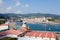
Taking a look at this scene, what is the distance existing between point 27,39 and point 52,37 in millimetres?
1963

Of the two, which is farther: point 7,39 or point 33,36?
point 33,36

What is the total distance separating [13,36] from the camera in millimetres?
13156

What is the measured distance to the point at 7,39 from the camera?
40.3 ft

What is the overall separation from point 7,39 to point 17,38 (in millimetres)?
963

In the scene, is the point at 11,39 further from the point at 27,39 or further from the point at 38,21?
the point at 38,21

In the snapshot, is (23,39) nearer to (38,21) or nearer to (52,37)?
(52,37)

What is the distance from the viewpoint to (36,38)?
12.8 meters

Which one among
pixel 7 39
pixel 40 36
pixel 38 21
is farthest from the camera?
pixel 38 21

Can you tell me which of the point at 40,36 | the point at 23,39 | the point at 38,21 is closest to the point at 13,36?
the point at 23,39

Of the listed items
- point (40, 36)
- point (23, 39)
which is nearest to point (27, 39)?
A: point (23, 39)

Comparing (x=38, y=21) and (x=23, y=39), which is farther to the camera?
(x=38, y=21)

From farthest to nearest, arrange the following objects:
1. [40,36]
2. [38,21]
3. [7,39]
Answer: [38,21], [40,36], [7,39]

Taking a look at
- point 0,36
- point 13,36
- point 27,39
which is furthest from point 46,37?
point 0,36

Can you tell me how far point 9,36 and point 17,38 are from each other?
2.31 feet
